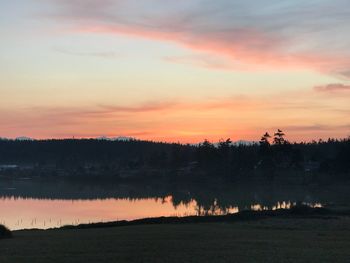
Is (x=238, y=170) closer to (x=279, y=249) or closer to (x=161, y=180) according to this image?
(x=161, y=180)

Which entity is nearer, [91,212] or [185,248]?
[185,248]

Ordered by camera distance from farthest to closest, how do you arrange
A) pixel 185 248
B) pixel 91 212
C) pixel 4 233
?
pixel 91 212 < pixel 4 233 < pixel 185 248

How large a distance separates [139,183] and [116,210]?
2598 inches

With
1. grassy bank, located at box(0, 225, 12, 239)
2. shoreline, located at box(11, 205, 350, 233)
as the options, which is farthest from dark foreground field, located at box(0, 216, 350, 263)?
shoreline, located at box(11, 205, 350, 233)

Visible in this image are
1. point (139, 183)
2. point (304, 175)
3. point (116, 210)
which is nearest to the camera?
point (116, 210)

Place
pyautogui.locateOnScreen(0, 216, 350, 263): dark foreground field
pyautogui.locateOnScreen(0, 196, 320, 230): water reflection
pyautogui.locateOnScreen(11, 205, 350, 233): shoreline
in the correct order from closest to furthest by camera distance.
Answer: pyautogui.locateOnScreen(0, 216, 350, 263): dark foreground field → pyautogui.locateOnScreen(11, 205, 350, 233): shoreline → pyautogui.locateOnScreen(0, 196, 320, 230): water reflection

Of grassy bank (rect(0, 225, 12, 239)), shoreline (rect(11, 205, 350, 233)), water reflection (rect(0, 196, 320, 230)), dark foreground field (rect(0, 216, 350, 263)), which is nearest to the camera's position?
dark foreground field (rect(0, 216, 350, 263))

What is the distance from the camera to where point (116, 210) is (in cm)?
6562

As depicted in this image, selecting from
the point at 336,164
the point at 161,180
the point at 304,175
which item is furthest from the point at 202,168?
the point at 336,164

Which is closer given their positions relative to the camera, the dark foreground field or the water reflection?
the dark foreground field

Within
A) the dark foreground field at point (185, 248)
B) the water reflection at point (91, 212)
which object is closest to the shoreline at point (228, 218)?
the water reflection at point (91, 212)

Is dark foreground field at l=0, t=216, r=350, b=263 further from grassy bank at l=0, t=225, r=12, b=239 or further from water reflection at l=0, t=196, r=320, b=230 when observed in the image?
water reflection at l=0, t=196, r=320, b=230

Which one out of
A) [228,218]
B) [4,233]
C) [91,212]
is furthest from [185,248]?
[91,212]

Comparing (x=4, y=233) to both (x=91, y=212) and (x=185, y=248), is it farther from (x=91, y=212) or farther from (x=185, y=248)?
(x=91, y=212)
